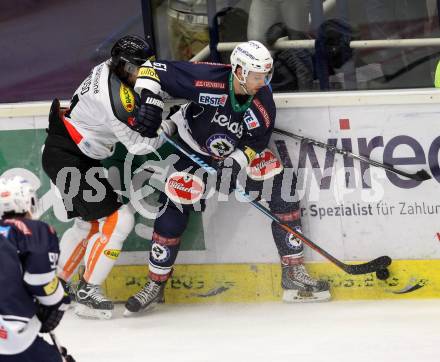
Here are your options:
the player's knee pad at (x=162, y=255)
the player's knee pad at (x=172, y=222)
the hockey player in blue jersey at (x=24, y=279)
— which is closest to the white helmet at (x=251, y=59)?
the player's knee pad at (x=172, y=222)

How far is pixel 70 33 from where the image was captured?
257 inches

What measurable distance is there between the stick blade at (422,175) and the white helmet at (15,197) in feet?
6.38

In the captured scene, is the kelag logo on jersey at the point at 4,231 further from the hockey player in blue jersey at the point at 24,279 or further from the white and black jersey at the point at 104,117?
the white and black jersey at the point at 104,117

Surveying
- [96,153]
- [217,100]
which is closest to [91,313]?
[96,153]

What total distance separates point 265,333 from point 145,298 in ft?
2.15

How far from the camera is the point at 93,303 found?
498 cm

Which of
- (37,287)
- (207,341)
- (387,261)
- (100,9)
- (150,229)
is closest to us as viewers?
(37,287)

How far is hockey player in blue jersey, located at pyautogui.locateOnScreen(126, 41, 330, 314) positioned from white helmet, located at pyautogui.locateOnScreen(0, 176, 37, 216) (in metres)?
1.30

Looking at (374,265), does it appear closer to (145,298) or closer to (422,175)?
(422,175)

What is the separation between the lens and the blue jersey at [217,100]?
4.75 metres

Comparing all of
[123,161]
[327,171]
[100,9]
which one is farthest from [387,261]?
[100,9]

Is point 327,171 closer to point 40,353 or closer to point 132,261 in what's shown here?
point 132,261

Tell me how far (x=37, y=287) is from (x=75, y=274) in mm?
1948

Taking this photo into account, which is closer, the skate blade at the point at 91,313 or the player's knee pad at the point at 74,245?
the skate blade at the point at 91,313
